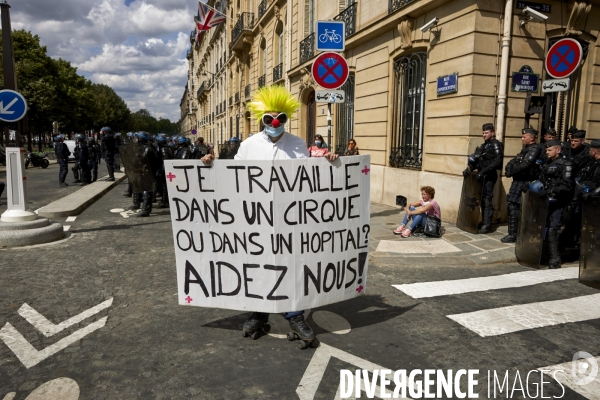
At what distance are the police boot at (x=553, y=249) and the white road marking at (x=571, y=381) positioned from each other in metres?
2.93

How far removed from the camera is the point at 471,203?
7.66m

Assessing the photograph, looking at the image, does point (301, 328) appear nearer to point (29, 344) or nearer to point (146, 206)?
point (29, 344)

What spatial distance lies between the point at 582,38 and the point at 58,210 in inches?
448

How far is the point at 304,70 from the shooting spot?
55.7ft

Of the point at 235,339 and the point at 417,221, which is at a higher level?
the point at 417,221

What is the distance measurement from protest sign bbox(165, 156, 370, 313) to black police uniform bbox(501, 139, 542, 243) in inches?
172

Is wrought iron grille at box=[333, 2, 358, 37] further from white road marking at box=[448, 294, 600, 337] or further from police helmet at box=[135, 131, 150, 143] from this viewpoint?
A: white road marking at box=[448, 294, 600, 337]

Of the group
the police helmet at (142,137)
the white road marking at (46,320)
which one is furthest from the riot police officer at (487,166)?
the police helmet at (142,137)

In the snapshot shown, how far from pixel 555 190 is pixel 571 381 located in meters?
3.54

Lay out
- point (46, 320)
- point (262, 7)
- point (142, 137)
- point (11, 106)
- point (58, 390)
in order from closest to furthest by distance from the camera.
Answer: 1. point (58, 390)
2. point (46, 320)
3. point (11, 106)
4. point (142, 137)
5. point (262, 7)

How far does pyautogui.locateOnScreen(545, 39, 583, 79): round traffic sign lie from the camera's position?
670 cm

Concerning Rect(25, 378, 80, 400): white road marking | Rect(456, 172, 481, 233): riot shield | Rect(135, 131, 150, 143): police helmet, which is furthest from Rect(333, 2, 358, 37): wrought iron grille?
Rect(25, 378, 80, 400): white road marking

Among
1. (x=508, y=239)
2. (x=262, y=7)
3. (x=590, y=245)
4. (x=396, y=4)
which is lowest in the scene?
(x=508, y=239)

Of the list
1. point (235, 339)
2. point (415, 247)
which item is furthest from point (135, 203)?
point (235, 339)
